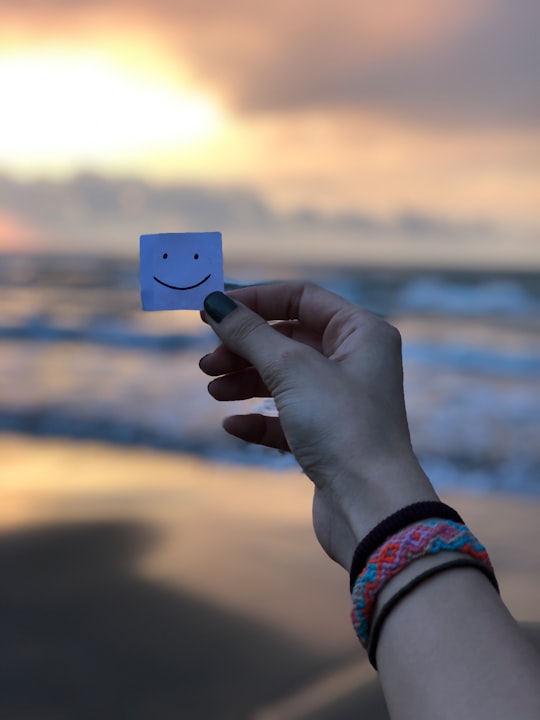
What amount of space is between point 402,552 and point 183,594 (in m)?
1.37

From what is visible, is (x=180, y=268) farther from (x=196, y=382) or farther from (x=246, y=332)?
(x=196, y=382)

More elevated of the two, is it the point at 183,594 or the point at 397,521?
the point at 397,521

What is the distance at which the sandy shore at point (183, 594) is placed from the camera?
5.53ft

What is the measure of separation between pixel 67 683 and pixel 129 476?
1369mm

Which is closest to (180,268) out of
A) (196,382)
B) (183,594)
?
(183,594)

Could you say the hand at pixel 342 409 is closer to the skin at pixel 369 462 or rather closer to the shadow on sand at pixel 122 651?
the skin at pixel 369 462

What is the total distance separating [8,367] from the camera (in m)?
5.68

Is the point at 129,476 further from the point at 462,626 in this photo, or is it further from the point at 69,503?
the point at 462,626

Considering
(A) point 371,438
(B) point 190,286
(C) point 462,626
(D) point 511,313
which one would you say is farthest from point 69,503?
(D) point 511,313

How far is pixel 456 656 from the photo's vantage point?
0.76 m

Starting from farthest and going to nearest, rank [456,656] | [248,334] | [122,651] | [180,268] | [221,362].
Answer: [122,651], [221,362], [180,268], [248,334], [456,656]

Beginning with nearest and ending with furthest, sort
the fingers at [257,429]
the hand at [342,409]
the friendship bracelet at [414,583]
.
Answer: the friendship bracelet at [414,583] → the hand at [342,409] → the fingers at [257,429]

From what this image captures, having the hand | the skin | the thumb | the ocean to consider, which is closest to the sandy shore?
the ocean

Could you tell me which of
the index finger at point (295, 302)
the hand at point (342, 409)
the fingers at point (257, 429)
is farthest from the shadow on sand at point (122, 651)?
the index finger at point (295, 302)
